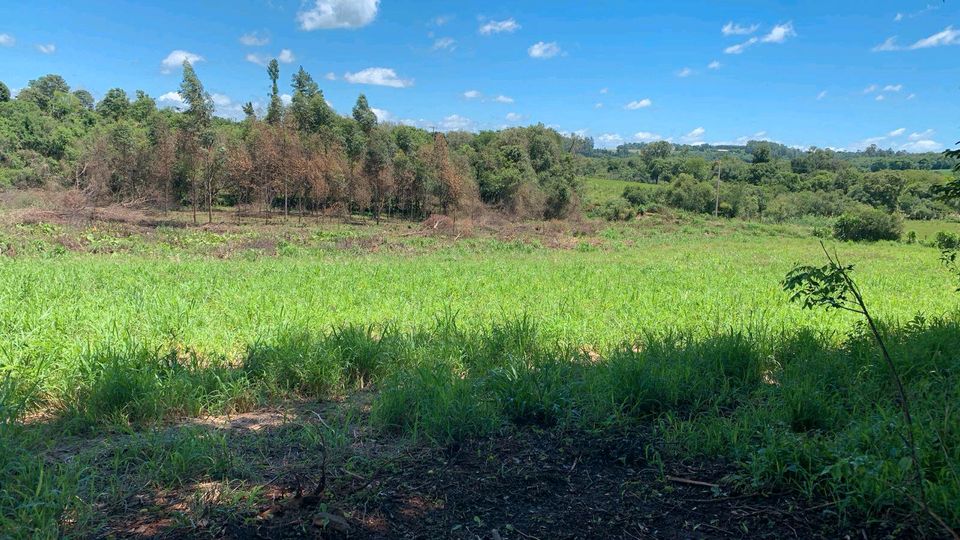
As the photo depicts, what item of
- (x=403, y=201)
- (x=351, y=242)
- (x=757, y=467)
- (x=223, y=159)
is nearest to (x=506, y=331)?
(x=757, y=467)

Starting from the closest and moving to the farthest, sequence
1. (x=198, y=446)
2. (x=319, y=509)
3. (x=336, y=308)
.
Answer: (x=319, y=509), (x=198, y=446), (x=336, y=308)

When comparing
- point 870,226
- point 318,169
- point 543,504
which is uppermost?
point 318,169

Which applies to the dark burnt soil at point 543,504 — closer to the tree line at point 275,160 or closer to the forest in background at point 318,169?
the forest in background at point 318,169

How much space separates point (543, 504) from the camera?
2535mm

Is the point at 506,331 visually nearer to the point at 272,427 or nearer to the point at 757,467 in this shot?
the point at 272,427

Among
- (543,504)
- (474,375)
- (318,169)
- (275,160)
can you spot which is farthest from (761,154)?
(543,504)

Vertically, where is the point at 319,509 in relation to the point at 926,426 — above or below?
below

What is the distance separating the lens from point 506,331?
18.3 feet

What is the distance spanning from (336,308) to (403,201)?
3338 cm

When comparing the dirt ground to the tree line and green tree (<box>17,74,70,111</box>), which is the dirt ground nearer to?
the tree line

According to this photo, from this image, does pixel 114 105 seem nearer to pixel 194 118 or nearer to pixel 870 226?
pixel 194 118

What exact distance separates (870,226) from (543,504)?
41.5 m

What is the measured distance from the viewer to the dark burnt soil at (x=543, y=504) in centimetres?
229

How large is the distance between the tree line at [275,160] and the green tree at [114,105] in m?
0.16
